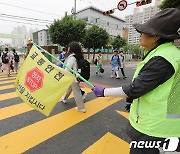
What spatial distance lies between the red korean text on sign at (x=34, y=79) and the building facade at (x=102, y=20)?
40807 mm

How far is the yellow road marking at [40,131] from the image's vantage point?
272 centimetres

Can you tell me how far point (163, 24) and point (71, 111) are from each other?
3.49m

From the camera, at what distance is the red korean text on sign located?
2141 millimetres

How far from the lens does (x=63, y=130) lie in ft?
10.9

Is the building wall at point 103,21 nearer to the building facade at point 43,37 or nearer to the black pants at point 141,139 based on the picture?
the building facade at point 43,37

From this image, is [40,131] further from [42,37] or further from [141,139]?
[42,37]

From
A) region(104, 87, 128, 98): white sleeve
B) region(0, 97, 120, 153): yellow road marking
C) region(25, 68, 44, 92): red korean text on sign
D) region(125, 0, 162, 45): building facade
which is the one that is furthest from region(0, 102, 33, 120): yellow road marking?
region(125, 0, 162, 45): building facade

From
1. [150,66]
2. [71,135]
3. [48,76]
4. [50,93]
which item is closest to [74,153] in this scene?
[71,135]

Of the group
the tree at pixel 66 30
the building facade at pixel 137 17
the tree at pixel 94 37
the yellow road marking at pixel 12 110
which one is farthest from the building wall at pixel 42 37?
the yellow road marking at pixel 12 110

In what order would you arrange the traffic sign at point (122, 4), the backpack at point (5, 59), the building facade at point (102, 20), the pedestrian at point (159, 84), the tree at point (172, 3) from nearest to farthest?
the pedestrian at point (159, 84) < the tree at point (172, 3) < the backpack at point (5, 59) < the traffic sign at point (122, 4) < the building facade at point (102, 20)

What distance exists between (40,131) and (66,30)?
65.3 feet

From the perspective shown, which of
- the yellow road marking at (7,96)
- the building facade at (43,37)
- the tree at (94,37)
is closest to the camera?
the yellow road marking at (7,96)

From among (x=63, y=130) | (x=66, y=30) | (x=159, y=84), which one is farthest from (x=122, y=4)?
(x=159, y=84)

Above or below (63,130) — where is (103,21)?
above
